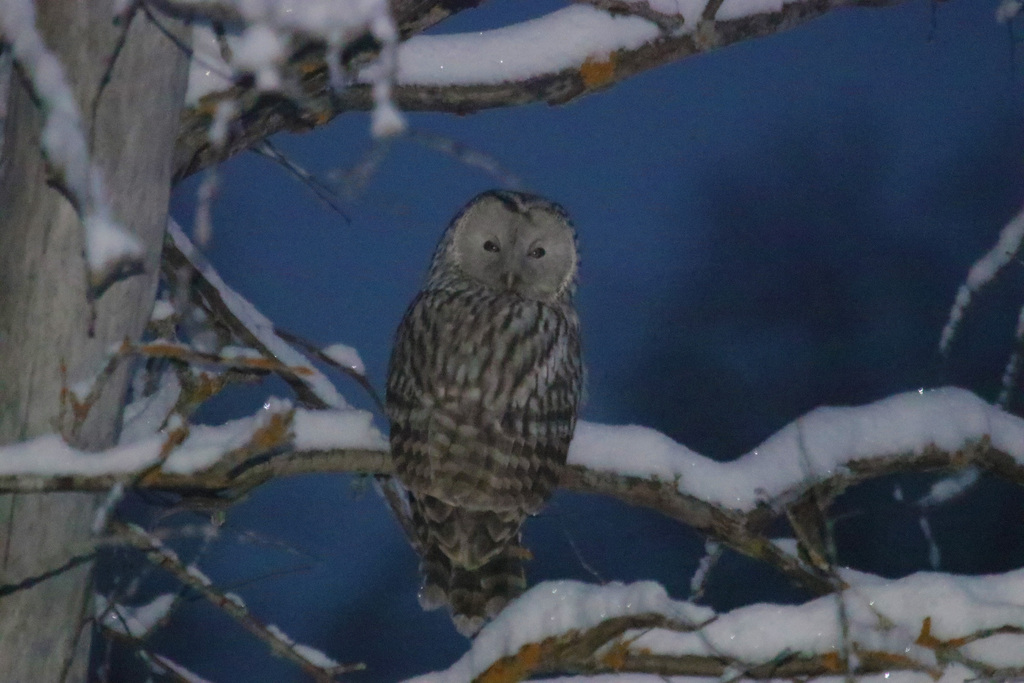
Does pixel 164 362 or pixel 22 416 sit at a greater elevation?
pixel 164 362

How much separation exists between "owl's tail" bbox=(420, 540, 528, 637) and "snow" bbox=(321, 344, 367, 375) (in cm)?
40

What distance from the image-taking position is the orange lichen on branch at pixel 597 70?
5.94 ft

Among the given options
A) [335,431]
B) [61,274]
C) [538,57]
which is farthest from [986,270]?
[61,274]

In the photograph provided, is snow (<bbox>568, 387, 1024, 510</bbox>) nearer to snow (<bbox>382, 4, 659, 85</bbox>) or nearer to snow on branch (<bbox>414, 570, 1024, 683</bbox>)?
snow on branch (<bbox>414, 570, 1024, 683</bbox>)

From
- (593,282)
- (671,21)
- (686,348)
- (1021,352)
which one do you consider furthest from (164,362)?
(686,348)

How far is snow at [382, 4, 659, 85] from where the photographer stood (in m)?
1.81

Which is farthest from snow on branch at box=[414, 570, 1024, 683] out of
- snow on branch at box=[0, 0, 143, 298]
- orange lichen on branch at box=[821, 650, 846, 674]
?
snow on branch at box=[0, 0, 143, 298]

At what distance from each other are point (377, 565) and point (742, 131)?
2097 mm

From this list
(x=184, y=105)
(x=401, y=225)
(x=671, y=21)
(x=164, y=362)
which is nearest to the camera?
(x=184, y=105)

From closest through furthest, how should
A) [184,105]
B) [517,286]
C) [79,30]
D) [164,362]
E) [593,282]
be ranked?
[79,30] < [184,105] < [164,362] < [517,286] < [593,282]

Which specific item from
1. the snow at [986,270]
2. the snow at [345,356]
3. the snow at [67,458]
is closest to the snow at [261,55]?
the snow at [67,458]

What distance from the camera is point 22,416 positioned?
1400 mm

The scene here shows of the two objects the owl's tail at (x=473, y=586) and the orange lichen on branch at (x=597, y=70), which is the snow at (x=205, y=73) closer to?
the orange lichen on branch at (x=597, y=70)

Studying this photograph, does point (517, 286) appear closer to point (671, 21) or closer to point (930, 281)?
point (671, 21)
